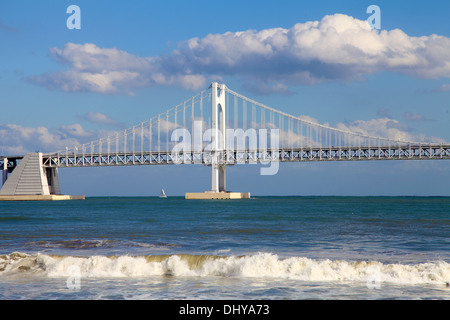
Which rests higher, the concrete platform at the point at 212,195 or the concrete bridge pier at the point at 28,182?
the concrete bridge pier at the point at 28,182

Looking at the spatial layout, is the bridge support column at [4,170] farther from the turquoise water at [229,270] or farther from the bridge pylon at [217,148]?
the turquoise water at [229,270]

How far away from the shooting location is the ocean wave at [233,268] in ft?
36.7

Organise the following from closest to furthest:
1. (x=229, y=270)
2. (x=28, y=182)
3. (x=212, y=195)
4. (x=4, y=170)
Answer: (x=229, y=270) → (x=212, y=195) → (x=28, y=182) → (x=4, y=170)

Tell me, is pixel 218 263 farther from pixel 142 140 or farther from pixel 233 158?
pixel 142 140

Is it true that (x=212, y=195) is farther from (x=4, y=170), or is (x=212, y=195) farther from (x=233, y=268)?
(x=233, y=268)

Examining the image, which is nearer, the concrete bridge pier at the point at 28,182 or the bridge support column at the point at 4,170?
the concrete bridge pier at the point at 28,182

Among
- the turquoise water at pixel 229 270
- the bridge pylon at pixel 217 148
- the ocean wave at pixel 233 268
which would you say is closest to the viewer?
the turquoise water at pixel 229 270

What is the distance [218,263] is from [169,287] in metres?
2.15

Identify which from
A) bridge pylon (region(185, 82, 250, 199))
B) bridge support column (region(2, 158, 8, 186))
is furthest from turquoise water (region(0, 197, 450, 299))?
bridge support column (region(2, 158, 8, 186))

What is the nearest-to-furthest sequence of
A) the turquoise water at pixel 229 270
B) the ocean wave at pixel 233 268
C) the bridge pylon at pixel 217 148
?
the turquoise water at pixel 229 270
the ocean wave at pixel 233 268
the bridge pylon at pixel 217 148

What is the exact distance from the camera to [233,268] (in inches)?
476

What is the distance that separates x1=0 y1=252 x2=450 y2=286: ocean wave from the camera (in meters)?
11.2

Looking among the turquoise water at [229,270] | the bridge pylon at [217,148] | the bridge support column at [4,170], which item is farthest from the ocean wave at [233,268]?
the bridge support column at [4,170]

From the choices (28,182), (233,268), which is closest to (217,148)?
(28,182)
